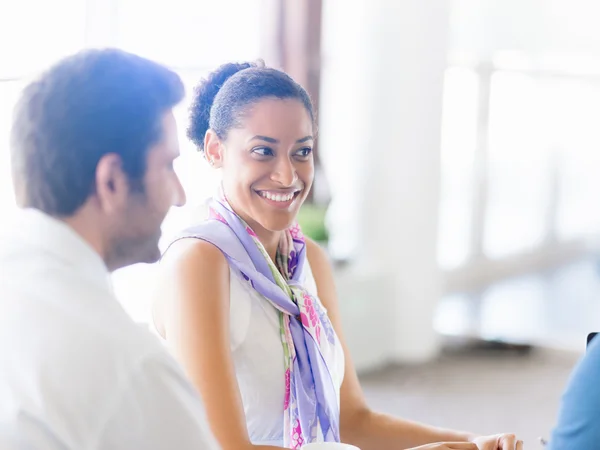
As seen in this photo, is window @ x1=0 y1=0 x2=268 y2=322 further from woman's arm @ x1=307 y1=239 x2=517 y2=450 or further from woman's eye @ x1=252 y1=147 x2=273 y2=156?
woman's eye @ x1=252 y1=147 x2=273 y2=156

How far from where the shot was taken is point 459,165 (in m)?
5.79

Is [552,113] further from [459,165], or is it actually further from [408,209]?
[408,209]

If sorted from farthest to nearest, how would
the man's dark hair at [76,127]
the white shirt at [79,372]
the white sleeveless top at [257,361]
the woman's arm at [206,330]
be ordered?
the white sleeveless top at [257,361] → the woman's arm at [206,330] → the man's dark hair at [76,127] → the white shirt at [79,372]

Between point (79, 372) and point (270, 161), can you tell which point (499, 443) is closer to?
point (270, 161)

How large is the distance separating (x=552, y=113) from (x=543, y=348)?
1502 mm

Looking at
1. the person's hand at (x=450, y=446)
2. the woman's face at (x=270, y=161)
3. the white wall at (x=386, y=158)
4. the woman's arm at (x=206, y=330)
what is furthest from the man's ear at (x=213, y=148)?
the white wall at (x=386, y=158)

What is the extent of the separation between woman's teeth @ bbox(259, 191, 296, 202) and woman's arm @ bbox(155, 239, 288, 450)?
18 cm

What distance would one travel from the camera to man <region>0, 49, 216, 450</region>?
3.11 ft

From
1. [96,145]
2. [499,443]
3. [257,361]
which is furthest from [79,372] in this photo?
[499,443]

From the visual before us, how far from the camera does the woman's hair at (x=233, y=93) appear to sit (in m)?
1.84

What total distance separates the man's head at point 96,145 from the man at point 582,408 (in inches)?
25.1

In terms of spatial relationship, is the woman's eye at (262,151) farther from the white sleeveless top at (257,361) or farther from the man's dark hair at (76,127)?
the man's dark hair at (76,127)

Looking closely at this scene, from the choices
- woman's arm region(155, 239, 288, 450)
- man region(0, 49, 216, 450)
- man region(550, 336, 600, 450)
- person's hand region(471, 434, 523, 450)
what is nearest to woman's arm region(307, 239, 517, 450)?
person's hand region(471, 434, 523, 450)

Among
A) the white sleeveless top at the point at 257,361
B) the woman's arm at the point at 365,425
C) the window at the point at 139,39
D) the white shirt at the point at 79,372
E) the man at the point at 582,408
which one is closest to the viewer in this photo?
the white shirt at the point at 79,372
